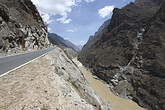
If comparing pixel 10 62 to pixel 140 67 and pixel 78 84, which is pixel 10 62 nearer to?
pixel 78 84

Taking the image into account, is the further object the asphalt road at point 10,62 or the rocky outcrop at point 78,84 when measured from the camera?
the rocky outcrop at point 78,84

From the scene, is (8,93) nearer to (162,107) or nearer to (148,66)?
(162,107)

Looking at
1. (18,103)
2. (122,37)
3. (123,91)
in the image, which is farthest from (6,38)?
(122,37)

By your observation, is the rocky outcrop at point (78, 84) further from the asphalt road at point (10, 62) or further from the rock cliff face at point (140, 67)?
Answer: the rock cliff face at point (140, 67)

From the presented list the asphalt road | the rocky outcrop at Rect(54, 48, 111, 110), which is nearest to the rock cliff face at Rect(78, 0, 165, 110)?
the rocky outcrop at Rect(54, 48, 111, 110)

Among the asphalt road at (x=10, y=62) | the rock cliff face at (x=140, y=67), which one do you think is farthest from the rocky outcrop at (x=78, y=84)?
the rock cliff face at (x=140, y=67)

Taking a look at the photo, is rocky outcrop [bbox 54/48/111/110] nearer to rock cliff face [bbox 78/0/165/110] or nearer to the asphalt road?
the asphalt road

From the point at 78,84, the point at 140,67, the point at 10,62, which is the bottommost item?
the point at 78,84

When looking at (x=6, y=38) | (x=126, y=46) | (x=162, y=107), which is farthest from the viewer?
(x=126, y=46)

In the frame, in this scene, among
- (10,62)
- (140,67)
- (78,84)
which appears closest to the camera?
(10,62)

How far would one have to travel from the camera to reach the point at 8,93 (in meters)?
3.24

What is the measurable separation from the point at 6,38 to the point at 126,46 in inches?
2163

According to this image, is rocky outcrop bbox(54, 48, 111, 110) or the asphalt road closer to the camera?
the asphalt road

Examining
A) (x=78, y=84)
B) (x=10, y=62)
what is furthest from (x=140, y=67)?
(x=10, y=62)
